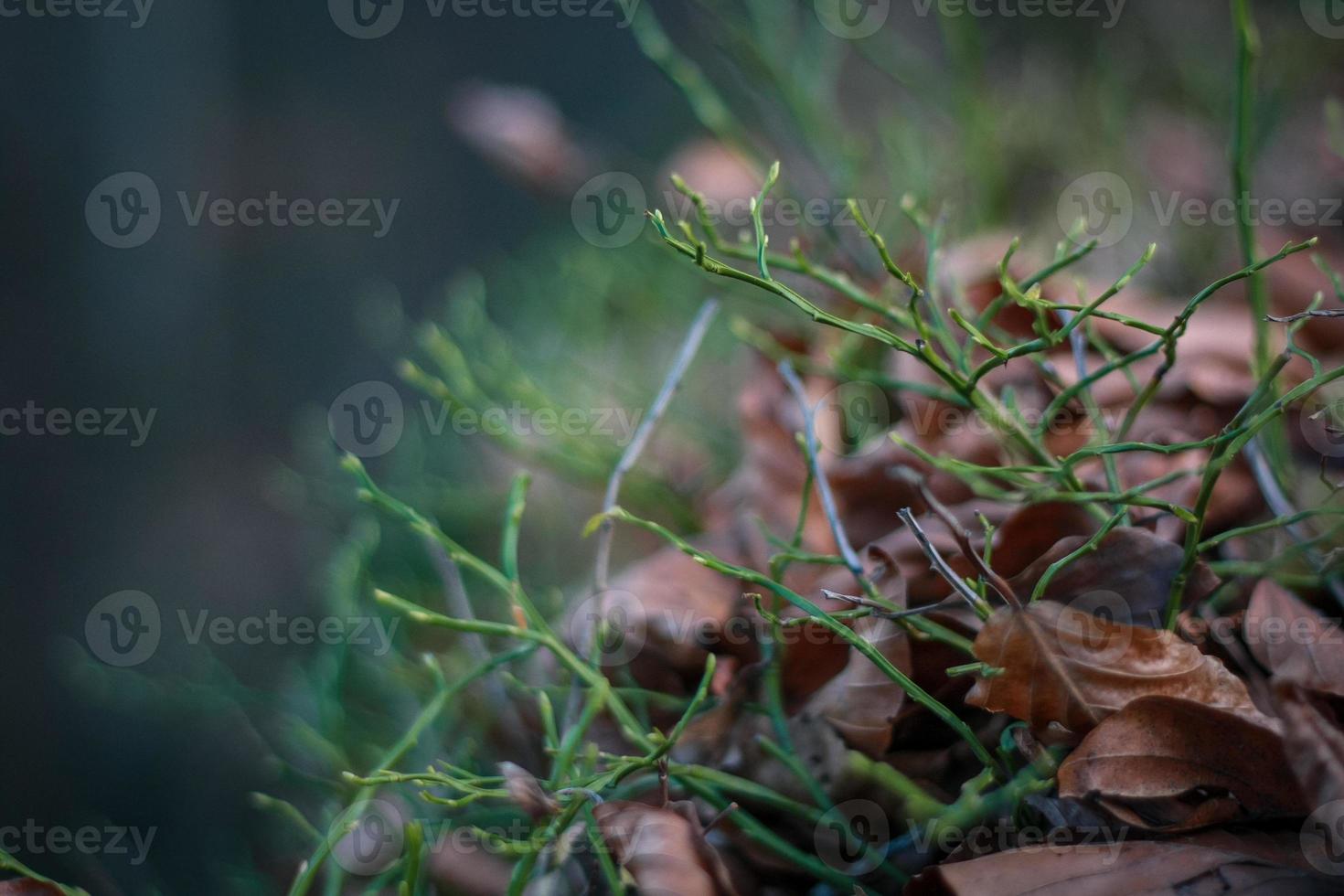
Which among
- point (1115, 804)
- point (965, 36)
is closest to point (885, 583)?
point (1115, 804)

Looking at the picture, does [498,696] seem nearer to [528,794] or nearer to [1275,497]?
[528,794]

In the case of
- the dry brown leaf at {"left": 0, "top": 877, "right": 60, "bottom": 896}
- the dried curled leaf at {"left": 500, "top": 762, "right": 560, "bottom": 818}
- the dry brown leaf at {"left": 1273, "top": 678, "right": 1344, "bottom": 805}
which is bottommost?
the dry brown leaf at {"left": 0, "top": 877, "right": 60, "bottom": 896}

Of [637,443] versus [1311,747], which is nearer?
[1311,747]

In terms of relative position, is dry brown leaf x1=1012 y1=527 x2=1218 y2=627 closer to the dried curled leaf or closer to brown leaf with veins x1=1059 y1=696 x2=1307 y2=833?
brown leaf with veins x1=1059 y1=696 x2=1307 y2=833

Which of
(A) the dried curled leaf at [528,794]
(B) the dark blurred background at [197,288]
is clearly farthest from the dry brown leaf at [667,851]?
(B) the dark blurred background at [197,288]

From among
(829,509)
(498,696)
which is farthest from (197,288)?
(829,509)

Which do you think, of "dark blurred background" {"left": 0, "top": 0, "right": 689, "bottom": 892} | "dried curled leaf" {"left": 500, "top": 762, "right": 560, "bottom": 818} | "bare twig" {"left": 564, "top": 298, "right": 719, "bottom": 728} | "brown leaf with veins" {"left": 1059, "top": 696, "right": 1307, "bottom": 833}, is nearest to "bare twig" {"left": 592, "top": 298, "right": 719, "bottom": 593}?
"bare twig" {"left": 564, "top": 298, "right": 719, "bottom": 728}
